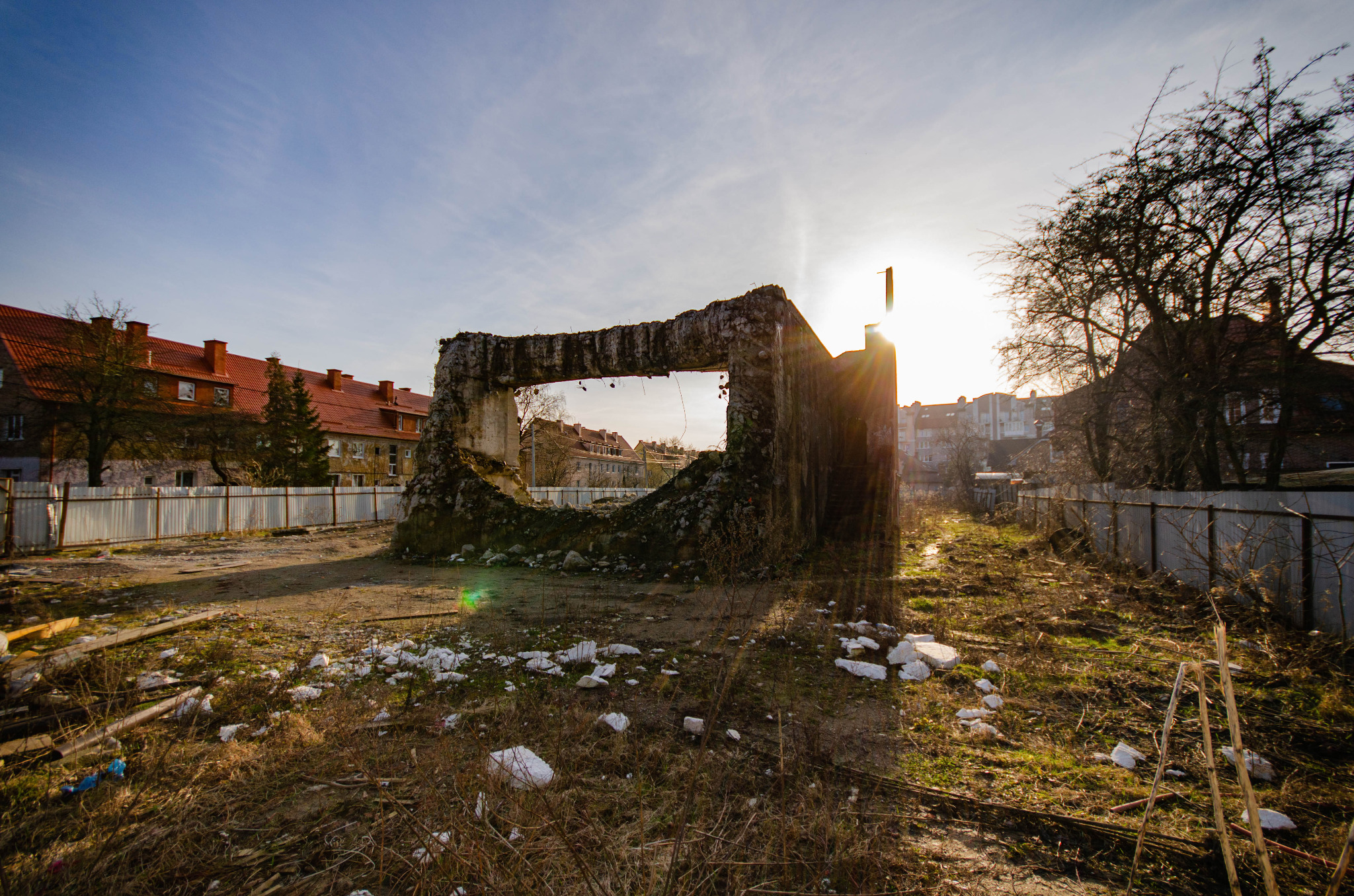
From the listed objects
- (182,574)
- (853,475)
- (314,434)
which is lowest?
(182,574)

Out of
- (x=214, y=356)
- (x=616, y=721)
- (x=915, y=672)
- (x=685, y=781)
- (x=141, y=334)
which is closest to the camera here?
(x=685, y=781)

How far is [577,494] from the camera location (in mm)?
25703

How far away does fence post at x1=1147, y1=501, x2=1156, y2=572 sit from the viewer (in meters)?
7.38

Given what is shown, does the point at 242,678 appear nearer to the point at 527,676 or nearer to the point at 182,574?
the point at 527,676

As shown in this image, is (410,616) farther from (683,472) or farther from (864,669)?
(683,472)

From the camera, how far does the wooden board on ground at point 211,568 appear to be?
9453 millimetres

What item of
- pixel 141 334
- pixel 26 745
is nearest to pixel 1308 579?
pixel 26 745

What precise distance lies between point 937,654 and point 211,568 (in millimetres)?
11855

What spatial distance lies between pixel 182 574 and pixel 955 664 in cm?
1144

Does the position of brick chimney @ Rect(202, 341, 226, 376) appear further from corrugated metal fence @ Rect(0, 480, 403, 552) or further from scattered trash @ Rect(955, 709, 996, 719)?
scattered trash @ Rect(955, 709, 996, 719)

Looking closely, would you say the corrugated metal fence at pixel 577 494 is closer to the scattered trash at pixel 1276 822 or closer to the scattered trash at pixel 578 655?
the scattered trash at pixel 578 655

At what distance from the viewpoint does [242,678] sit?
3807 millimetres

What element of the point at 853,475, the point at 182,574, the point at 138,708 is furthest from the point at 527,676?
the point at 853,475

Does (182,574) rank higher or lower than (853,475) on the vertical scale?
lower
